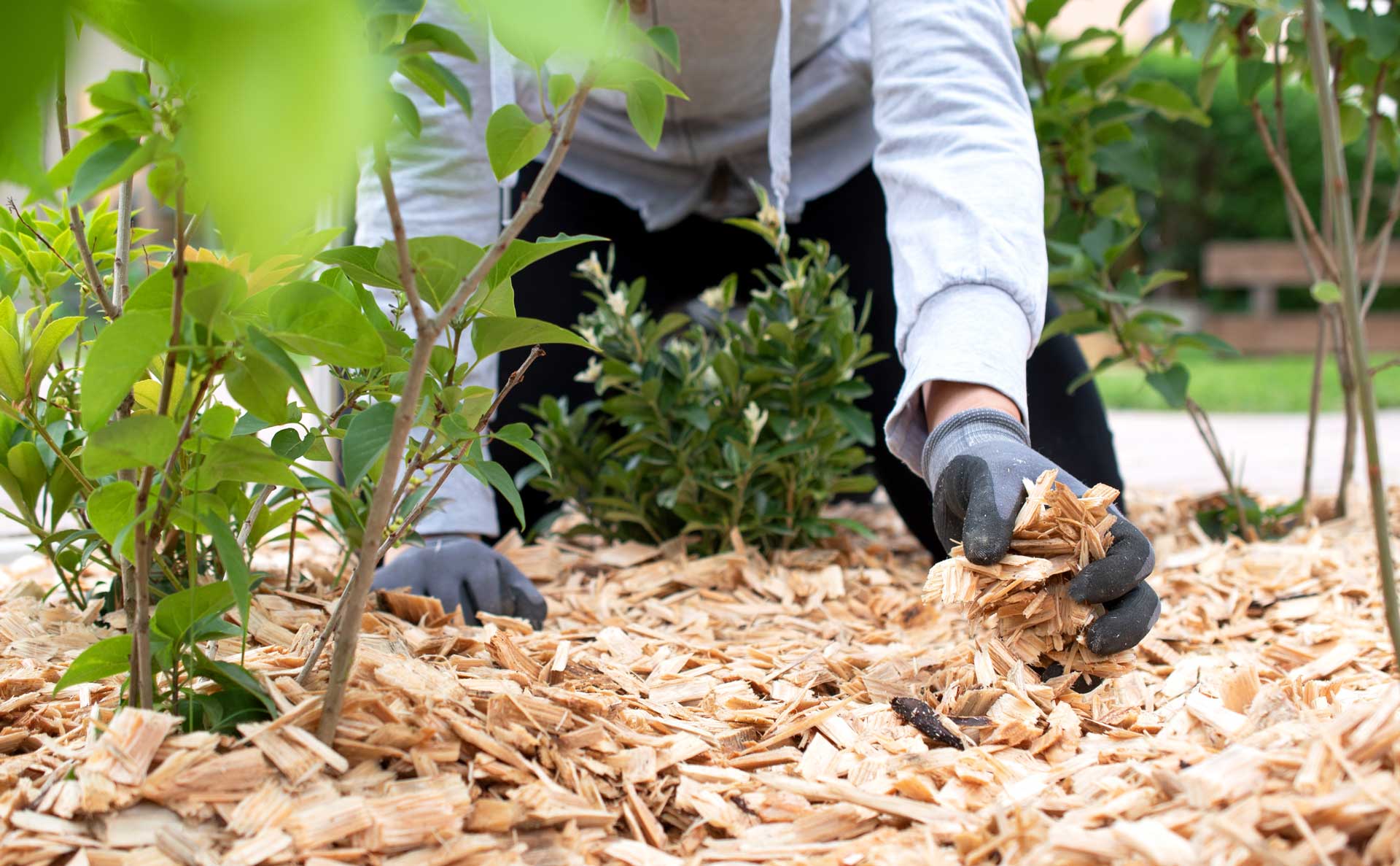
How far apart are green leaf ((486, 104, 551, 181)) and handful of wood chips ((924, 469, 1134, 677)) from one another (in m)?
0.50

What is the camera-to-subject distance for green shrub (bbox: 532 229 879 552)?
1.57 meters

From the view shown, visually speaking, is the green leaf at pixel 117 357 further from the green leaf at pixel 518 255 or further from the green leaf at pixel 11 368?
the green leaf at pixel 11 368

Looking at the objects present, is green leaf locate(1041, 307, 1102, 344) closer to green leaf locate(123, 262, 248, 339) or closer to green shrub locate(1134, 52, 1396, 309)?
green leaf locate(123, 262, 248, 339)

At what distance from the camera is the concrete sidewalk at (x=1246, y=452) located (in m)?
2.67

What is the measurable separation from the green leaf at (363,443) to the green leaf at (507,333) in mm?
82

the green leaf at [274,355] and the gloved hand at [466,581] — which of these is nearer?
the green leaf at [274,355]

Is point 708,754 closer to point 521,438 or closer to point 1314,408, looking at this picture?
point 521,438

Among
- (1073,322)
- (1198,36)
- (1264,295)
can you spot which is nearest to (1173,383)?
(1073,322)

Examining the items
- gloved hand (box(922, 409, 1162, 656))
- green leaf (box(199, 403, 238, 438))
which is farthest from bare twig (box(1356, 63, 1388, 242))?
green leaf (box(199, 403, 238, 438))

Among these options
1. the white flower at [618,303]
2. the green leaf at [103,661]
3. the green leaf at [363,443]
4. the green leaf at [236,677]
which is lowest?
the green leaf at [236,677]

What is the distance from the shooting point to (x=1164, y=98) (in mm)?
1767

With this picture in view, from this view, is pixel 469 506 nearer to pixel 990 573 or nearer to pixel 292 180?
pixel 990 573

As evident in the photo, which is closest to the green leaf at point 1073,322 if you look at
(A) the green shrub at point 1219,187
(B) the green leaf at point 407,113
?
(B) the green leaf at point 407,113

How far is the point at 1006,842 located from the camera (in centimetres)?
64
